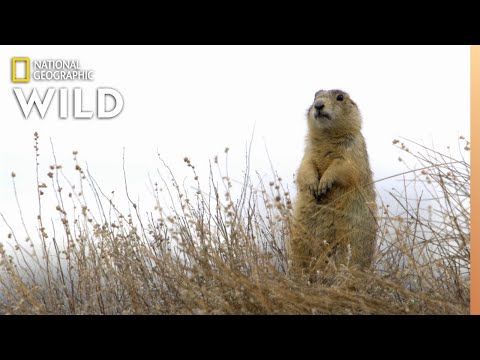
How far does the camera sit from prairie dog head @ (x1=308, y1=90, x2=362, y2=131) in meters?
7.94

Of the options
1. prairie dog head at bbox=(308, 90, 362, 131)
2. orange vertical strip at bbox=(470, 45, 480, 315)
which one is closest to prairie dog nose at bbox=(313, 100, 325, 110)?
prairie dog head at bbox=(308, 90, 362, 131)

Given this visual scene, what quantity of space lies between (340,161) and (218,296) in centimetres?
270

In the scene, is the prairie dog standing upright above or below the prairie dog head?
below

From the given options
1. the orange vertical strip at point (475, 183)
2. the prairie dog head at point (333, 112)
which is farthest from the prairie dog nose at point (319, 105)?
the orange vertical strip at point (475, 183)

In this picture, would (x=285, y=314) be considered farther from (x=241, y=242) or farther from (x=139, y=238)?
(x=139, y=238)

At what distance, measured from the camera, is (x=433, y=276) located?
634 cm

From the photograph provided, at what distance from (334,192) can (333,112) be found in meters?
0.95

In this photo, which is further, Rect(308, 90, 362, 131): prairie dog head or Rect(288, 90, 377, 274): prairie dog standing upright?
Rect(308, 90, 362, 131): prairie dog head

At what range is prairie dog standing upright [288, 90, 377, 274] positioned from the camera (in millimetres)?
7422

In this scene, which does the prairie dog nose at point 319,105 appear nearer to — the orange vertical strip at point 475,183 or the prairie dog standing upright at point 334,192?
the prairie dog standing upright at point 334,192

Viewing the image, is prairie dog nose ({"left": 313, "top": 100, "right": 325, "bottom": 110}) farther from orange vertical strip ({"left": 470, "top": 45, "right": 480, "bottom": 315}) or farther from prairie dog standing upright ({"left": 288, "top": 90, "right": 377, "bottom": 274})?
orange vertical strip ({"left": 470, "top": 45, "right": 480, "bottom": 315})

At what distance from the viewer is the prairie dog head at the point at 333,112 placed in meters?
7.94

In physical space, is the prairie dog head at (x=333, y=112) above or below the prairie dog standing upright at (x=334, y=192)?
above

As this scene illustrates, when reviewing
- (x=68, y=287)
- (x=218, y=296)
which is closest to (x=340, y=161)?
(x=218, y=296)
